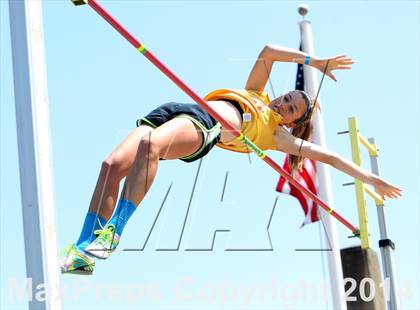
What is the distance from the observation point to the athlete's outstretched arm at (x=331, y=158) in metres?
4.80

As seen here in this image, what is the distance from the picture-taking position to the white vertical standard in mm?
3059

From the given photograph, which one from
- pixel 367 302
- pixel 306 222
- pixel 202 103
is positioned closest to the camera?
pixel 202 103

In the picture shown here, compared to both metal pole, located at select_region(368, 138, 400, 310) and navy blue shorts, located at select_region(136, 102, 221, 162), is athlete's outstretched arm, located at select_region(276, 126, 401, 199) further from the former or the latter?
metal pole, located at select_region(368, 138, 400, 310)

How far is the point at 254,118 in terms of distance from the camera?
4988mm

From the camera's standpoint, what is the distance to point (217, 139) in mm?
4852

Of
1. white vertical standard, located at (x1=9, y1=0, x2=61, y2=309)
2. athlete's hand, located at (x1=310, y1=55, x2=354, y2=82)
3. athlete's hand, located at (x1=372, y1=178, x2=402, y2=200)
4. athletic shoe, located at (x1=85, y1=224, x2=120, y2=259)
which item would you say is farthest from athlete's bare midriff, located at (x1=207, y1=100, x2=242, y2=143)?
white vertical standard, located at (x1=9, y1=0, x2=61, y2=309)

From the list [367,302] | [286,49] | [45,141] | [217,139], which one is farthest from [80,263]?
[367,302]

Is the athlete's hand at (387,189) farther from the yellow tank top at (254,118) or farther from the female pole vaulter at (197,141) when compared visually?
the yellow tank top at (254,118)

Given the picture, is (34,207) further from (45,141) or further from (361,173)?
(361,173)

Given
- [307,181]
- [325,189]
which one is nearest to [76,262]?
[325,189]

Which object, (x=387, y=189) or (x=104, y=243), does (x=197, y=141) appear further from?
(x=387, y=189)

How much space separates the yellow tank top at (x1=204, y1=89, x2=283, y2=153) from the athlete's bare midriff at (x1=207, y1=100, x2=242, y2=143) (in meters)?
0.05

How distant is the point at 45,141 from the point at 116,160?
108 cm

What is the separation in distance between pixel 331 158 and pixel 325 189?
8.91 feet
